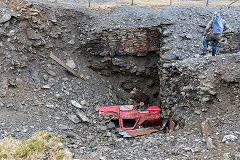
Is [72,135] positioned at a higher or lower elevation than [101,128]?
higher

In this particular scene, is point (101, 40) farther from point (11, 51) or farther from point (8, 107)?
point (8, 107)

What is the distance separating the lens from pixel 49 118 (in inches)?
227

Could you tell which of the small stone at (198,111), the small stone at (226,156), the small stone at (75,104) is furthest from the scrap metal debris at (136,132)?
the small stone at (226,156)

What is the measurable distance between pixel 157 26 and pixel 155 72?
2034 mm

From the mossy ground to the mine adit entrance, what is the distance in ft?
15.1

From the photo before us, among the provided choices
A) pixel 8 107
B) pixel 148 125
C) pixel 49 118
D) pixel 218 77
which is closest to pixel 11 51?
pixel 8 107

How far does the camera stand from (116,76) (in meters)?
9.19

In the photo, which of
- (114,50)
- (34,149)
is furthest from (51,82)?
(34,149)

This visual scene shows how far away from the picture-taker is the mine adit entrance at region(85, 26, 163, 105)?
8305 millimetres

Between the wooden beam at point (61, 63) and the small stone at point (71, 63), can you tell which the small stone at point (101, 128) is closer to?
the wooden beam at point (61, 63)

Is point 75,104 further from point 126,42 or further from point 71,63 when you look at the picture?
point 126,42

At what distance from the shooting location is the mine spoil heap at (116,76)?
4672mm

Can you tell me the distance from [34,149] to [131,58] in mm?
5684

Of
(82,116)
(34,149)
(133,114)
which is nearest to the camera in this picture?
(34,149)
